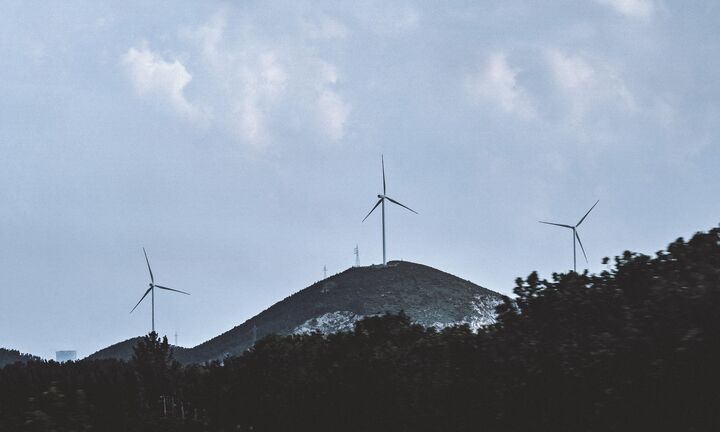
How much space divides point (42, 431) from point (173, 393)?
17.7m

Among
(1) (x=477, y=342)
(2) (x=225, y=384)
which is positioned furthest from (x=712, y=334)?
(2) (x=225, y=384)

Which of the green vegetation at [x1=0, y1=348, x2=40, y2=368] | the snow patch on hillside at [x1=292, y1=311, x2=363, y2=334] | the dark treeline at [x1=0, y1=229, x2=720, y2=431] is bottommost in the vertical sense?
the dark treeline at [x1=0, y1=229, x2=720, y2=431]

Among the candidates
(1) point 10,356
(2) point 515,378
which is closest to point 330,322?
(1) point 10,356

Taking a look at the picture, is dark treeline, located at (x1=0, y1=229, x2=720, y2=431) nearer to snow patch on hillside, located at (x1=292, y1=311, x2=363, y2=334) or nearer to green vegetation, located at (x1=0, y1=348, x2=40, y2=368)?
green vegetation, located at (x1=0, y1=348, x2=40, y2=368)

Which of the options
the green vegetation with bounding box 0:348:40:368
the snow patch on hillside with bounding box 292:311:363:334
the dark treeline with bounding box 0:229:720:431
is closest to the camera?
the dark treeline with bounding box 0:229:720:431

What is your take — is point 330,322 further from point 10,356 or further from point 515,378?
point 515,378

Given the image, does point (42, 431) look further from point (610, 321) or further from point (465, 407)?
point (610, 321)

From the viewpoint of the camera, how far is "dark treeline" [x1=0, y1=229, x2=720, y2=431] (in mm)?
14555

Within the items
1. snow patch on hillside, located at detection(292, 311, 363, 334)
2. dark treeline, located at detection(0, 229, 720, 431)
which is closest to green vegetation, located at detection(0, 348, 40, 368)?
snow patch on hillside, located at detection(292, 311, 363, 334)

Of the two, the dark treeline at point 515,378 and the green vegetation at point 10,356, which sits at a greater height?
the green vegetation at point 10,356

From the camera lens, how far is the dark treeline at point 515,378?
14.6 m

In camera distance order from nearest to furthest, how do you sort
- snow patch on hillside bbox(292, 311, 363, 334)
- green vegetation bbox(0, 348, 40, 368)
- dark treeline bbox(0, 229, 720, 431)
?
dark treeline bbox(0, 229, 720, 431) < green vegetation bbox(0, 348, 40, 368) < snow patch on hillside bbox(292, 311, 363, 334)

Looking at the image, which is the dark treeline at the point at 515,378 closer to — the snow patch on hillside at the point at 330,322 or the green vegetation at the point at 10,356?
the green vegetation at the point at 10,356

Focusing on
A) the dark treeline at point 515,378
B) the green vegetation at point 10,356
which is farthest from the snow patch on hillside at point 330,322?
the dark treeline at point 515,378
